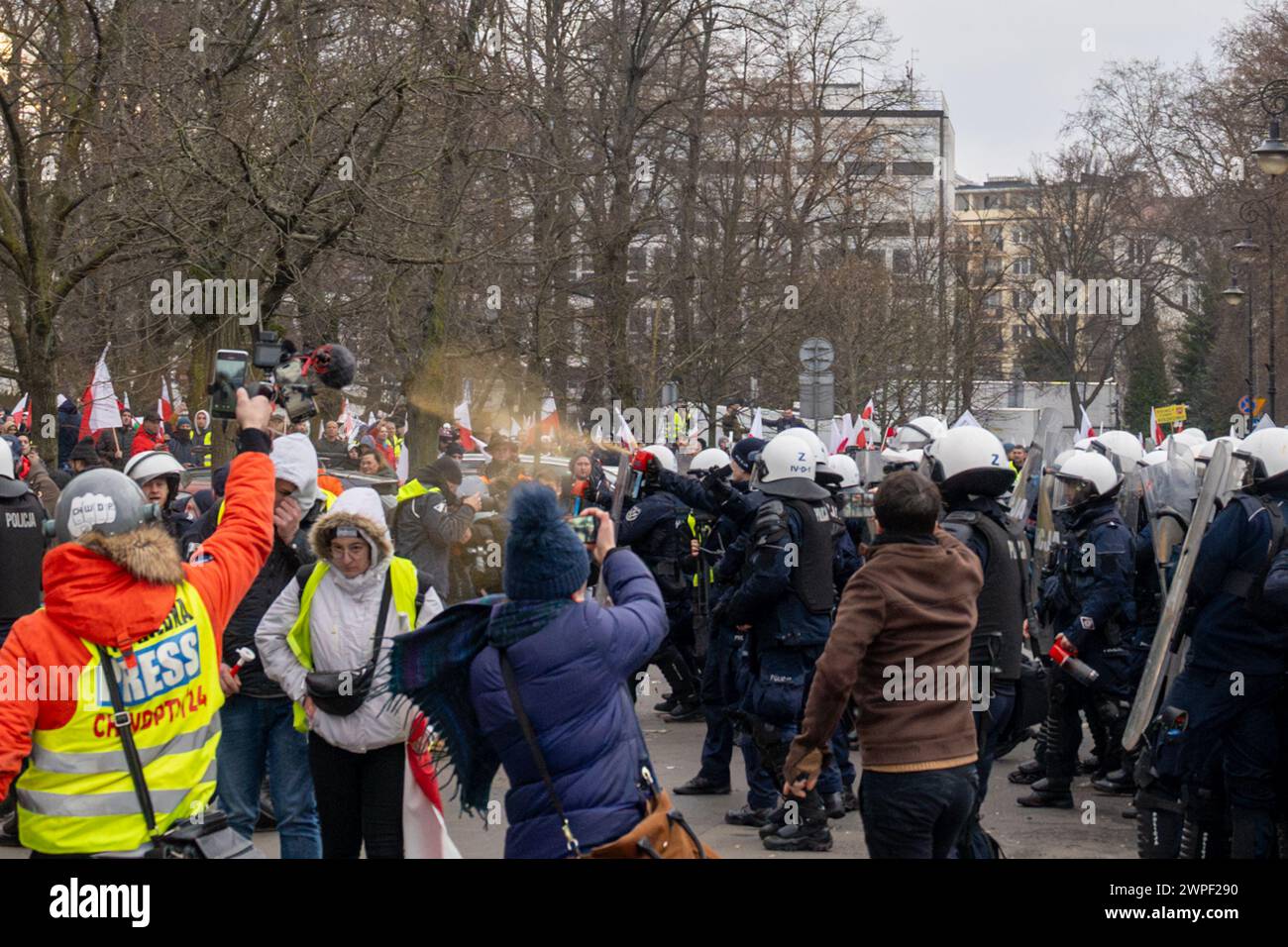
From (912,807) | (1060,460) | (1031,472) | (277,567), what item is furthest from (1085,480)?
(277,567)

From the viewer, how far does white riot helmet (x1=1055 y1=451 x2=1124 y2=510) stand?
29.1 ft

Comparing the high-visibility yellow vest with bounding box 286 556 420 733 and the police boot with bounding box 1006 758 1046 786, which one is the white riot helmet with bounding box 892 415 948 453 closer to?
the police boot with bounding box 1006 758 1046 786

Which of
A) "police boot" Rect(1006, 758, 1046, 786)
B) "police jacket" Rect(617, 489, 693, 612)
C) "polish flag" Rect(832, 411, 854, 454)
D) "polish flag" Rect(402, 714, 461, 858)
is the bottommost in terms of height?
"police boot" Rect(1006, 758, 1046, 786)

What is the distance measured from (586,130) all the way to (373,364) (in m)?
5.06

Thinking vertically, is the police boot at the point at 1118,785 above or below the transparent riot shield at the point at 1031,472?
below

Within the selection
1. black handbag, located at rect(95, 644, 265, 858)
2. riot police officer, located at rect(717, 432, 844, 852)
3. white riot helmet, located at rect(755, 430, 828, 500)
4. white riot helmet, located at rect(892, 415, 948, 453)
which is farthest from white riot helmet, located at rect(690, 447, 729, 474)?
black handbag, located at rect(95, 644, 265, 858)

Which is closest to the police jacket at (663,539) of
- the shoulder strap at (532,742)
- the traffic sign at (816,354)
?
the shoulder strap at (532,742)

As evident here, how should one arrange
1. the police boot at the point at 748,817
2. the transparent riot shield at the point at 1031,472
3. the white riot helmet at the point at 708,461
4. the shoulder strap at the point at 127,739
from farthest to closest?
1. the white riot helmet at the point at 708,461
2. the police boot at the point at 748,817
3. the transparent riot shield at the point at 1031,472
4. the shoulder strap at the point at 127,739

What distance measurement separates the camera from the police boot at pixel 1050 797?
8.90 m

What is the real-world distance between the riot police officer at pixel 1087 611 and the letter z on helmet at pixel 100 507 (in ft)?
19.1

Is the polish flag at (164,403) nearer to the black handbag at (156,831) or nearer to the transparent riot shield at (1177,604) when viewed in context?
the transparent riot shield at (1177,604)

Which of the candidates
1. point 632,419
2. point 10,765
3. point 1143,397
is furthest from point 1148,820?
point 1143,397

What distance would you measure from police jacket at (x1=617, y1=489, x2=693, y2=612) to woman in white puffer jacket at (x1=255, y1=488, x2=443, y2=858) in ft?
15.4

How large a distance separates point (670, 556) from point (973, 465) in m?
4.88
